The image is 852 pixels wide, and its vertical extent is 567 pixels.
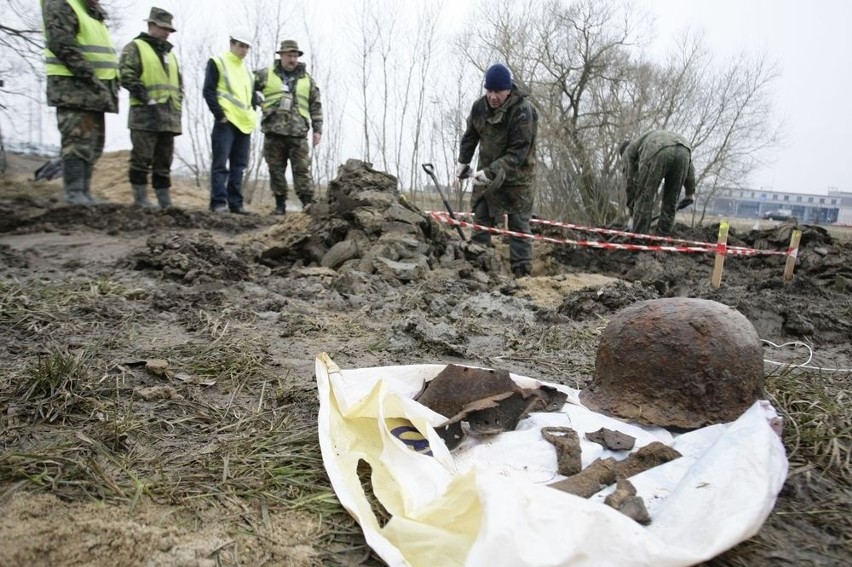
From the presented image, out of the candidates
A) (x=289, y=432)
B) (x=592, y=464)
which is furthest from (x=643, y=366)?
(x=289, y=432)

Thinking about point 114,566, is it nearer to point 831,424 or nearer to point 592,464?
point 592,464

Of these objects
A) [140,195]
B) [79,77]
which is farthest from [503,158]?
[140,195]

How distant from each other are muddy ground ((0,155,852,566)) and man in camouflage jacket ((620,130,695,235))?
0.99 metres

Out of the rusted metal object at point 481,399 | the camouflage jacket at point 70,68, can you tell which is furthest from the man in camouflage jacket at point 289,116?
the rusted metal object at point 481,399

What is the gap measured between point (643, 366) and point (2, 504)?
2292mm

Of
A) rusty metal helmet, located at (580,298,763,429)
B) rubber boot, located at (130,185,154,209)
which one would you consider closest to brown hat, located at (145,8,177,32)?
rubber boot, located at (130,185,154,209)

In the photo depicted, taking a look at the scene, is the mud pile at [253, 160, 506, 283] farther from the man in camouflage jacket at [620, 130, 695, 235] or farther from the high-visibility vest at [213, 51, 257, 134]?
the man in camouflage jacket at [620, 130, 695, 235]

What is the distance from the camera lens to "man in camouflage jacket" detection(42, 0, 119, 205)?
6117 millimetres

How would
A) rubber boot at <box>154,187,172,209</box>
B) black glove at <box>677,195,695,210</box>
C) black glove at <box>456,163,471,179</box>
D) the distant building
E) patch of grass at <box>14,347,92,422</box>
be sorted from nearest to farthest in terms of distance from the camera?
1. patch of grass at <box>14,347,92,422</box>
2. black glove at <box>456,163,471,179</box>
3. rubber boot at <box>154,187,172,209</box>
4. black glove at <box>677,195,695,210</box>
5. the distant building

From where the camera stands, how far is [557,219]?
16.0 meters

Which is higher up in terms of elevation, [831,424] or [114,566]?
[831,424]

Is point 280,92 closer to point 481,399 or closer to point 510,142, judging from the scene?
point 510,142

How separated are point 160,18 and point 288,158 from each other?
2517 millimetres

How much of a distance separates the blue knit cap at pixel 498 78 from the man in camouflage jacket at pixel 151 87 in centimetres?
397
